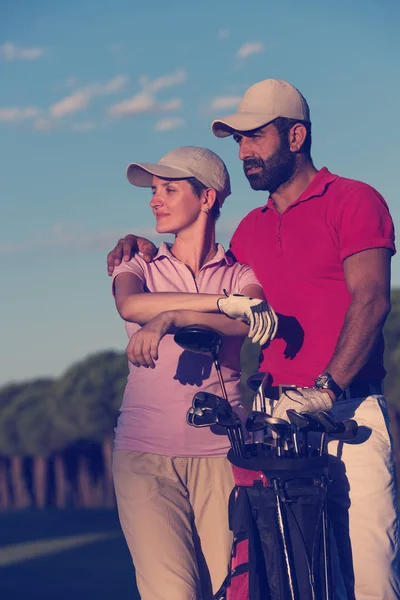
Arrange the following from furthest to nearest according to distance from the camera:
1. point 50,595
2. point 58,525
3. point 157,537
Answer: point 58,525 → point 50,595 → point 157,537

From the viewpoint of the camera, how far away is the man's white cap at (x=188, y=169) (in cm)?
536

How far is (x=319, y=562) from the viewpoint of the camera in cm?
446

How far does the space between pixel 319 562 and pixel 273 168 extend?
1793 millimetres

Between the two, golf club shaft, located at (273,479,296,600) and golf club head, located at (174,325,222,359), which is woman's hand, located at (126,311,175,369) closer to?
golf club head, located at (174,325,222,359)

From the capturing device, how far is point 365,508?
16.0ft

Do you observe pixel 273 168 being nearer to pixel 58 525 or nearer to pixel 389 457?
pixel 389 457

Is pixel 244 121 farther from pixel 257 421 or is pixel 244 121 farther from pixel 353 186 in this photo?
pixel 257 421

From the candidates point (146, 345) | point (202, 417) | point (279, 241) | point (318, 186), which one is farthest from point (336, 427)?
point (318, 186)

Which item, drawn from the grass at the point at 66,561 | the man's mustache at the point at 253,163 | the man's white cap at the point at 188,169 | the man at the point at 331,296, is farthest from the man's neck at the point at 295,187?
the grass at the point at 66,561

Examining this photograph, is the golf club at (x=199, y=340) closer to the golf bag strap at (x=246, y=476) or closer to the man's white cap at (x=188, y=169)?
the golf bag strap at (x=246, y=476)

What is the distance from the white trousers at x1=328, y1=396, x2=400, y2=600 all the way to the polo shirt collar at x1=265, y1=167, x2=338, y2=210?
939 millimetres

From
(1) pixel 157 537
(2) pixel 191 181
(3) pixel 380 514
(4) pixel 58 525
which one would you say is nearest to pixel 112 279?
(2) pixel 191 181

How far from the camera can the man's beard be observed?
5.30 metres

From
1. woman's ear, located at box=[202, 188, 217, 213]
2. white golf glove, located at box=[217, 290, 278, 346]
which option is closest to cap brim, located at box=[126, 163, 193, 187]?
woman's ear, located at box=[202, 188, 217, 213]
